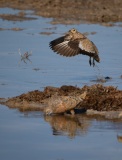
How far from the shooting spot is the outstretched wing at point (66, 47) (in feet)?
52.1

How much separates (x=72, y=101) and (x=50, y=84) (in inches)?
126

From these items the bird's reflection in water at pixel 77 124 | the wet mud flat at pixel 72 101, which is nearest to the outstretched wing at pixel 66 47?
the wet mud flat at pixel 72 101

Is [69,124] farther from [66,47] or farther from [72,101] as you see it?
[66,47]

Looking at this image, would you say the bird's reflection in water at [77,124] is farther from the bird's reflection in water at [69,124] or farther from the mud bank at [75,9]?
the mud bank at [75,9]

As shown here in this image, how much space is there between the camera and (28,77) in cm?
1689

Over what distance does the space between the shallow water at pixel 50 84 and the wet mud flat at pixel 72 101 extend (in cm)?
23

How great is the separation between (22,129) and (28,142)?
92 cm

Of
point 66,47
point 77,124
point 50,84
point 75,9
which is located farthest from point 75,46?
point 75,9

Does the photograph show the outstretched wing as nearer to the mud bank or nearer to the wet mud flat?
the wet mud flat

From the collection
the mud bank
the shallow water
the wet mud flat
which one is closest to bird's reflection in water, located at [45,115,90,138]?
the shallow water

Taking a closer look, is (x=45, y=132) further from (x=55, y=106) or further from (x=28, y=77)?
(x=28, y=77)

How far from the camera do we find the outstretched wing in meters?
15.9

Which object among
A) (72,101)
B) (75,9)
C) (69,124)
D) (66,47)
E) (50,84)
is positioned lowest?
(69,124)

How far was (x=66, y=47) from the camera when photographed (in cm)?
1598
